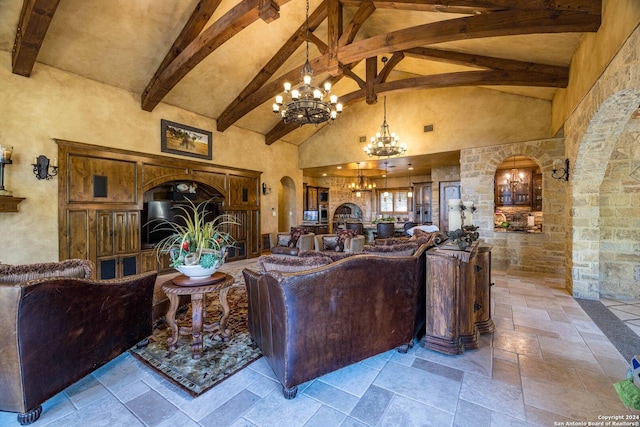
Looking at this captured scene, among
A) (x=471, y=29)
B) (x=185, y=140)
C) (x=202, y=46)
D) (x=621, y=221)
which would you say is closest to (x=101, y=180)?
(x=185, y=140)

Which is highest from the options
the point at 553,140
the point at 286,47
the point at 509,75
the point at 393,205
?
the point at 286,47

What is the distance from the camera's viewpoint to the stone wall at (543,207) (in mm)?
5578

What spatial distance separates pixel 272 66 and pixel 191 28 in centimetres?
191

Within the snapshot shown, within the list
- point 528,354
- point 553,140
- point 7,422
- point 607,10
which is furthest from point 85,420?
point 553,140

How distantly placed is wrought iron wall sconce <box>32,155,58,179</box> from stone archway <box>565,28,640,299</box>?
7474mm

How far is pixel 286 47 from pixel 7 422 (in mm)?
6508

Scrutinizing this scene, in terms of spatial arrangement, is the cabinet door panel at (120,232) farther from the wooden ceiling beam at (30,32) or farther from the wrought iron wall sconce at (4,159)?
the wooden ceiling beam at (30,32)

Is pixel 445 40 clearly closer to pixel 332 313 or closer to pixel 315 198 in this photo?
pixel 332 313

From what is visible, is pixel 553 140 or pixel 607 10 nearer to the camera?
pixel 607 10

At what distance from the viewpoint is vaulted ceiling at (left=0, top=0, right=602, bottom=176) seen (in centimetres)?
345

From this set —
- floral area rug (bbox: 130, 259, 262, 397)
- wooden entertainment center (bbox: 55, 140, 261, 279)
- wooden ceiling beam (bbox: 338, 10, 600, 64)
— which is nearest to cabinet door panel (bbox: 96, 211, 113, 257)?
wooden entertainment center (bbox: 55, 140, 261, 279)

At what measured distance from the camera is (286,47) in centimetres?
573

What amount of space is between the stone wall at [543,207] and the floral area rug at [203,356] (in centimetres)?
585

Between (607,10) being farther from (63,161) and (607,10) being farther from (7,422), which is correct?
(63,161)
